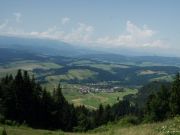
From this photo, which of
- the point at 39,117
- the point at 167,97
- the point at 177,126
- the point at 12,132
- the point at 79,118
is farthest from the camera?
the point at 79,118

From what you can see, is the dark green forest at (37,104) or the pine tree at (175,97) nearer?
the dark green forest at (37,104)

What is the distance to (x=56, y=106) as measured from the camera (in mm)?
81062

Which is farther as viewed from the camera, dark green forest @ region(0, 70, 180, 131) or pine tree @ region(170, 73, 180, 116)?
pine tree @ region(170, 73, 180, 116)

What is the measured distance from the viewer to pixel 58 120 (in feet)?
253

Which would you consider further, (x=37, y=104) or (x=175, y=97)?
(x=175, y=97)

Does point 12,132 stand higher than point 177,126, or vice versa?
point 177,126

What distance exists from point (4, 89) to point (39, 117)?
8.99m

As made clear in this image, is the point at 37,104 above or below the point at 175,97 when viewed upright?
below

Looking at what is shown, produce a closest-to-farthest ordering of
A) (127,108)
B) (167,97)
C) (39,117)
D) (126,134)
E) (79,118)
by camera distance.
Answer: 1. (126,134)
2. (39,117)
3. (167,97)
4. (79,118)
5. (127,108)

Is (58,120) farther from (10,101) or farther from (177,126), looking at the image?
(177,126)

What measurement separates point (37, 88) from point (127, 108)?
105 metres

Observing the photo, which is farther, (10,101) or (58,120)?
(58,120)

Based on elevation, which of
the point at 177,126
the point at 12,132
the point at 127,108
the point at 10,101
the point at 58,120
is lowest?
the point at 127,108

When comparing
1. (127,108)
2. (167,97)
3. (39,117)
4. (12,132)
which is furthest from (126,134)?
(127,108)
